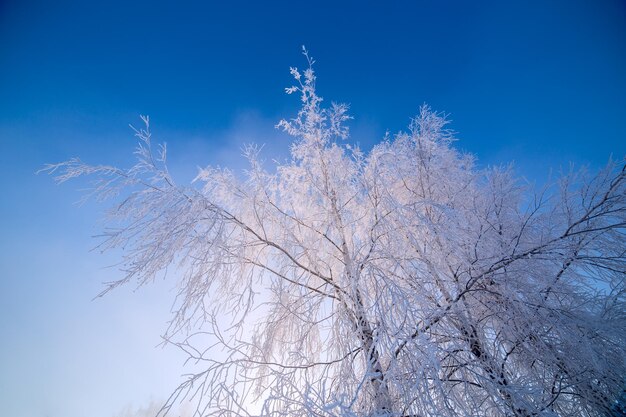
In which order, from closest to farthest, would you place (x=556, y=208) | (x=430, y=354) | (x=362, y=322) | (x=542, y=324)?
(x=430, y=354), (x=362, y=322), (x=542, y=324), (x=556, y=208)

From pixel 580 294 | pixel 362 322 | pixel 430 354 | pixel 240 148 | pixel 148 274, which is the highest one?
pixel 240 148

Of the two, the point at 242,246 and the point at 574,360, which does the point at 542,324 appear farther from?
the point at 242,246

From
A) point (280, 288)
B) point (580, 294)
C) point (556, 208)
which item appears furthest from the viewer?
point (556, 208)

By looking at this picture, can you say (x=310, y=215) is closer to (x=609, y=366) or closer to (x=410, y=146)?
(x=410, y=146)

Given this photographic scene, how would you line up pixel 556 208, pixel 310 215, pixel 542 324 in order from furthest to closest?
1. pixel 310 215
2. pixel 556 208
3. pixel 542 324

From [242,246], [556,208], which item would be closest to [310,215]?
[242,246]

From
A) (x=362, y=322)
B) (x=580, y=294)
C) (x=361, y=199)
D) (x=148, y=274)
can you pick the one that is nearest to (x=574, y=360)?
(x=580, y=294)

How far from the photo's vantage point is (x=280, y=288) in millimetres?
2910

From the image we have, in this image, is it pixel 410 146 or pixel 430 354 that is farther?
pixel 410 146

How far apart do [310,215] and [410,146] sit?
5.86 ft

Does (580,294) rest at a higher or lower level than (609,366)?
higher

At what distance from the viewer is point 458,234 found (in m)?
2.99

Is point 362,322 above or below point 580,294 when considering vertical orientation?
below

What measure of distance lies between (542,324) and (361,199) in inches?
94.0
